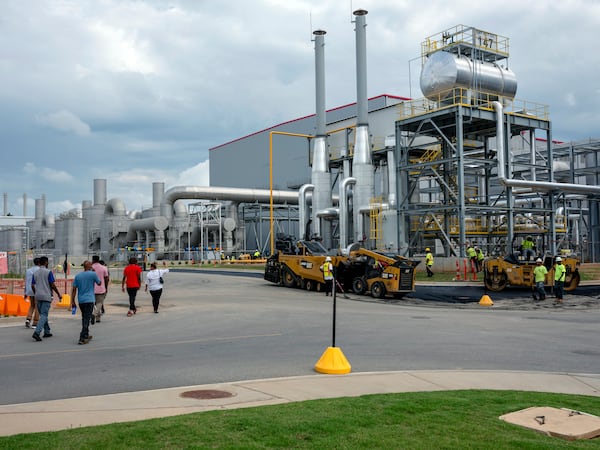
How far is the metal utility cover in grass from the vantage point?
18.6 ft

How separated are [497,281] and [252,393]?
2092cm

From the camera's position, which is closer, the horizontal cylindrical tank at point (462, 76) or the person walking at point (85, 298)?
the person walking at point (85, 298)

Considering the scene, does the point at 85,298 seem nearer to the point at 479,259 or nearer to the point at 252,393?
the point at 252,393

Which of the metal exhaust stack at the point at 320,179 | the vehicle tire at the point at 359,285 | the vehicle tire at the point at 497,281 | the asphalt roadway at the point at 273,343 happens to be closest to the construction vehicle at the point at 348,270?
the vehicle tire at the point at 359,285

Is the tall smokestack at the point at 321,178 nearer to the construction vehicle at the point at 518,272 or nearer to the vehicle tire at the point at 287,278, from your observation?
the vehicle tire at the point at 287,278

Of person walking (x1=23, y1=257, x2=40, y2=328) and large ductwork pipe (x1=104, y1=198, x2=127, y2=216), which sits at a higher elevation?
large ductwork pipe (x1=104, y1=198, x2=127, y2=216)

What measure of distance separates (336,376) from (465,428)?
3.20 m

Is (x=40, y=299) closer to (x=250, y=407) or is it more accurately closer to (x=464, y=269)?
(x=250, y=407)

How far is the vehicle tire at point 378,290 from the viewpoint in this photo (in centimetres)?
2406

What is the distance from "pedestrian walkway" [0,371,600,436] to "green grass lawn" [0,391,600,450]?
14.6 inches

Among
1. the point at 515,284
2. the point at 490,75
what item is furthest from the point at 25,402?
the point at 490,75

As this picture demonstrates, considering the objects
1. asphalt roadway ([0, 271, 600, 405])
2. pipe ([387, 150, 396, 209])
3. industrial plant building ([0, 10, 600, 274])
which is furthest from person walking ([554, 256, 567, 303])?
pipe ([387, 150, 396, 209])

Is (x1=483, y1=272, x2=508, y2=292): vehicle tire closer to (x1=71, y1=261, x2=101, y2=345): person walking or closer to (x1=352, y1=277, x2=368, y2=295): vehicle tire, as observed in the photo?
(x1=352, y1=277, x2=368, y2=295): vehicle tire

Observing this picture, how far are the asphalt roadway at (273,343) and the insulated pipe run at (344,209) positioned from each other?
22429 millimetres
